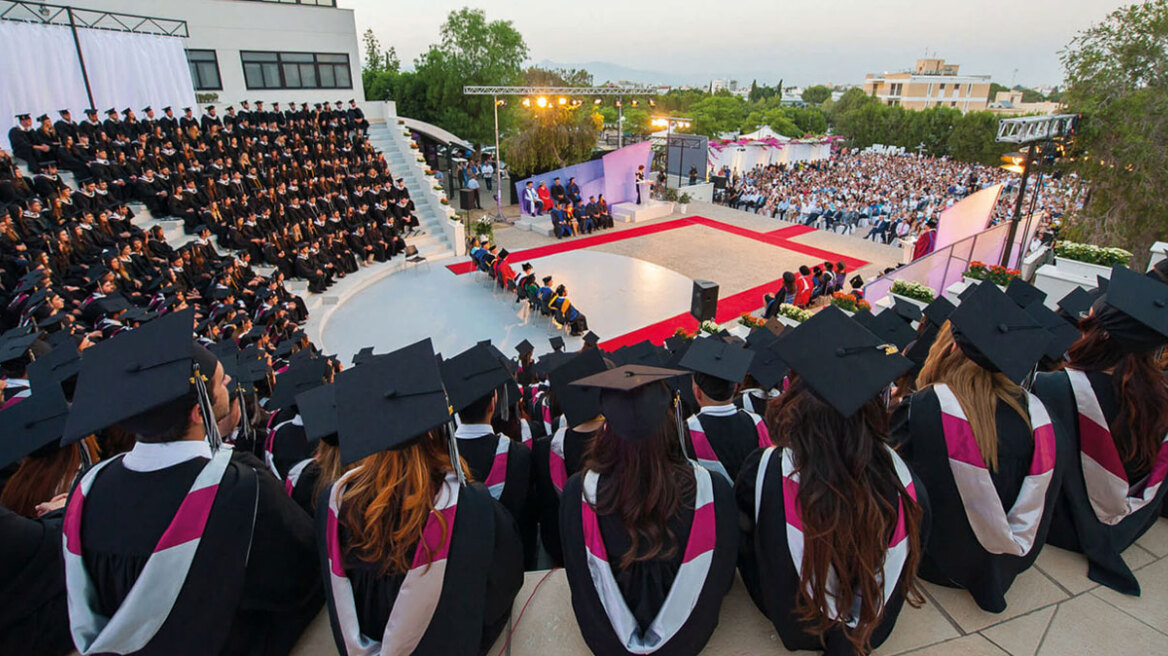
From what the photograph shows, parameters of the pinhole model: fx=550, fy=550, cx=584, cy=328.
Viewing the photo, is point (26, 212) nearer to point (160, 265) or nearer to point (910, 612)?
point (160, 265)

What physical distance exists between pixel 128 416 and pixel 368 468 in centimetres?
79

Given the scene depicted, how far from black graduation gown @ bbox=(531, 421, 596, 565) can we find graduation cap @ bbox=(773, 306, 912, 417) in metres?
1.32

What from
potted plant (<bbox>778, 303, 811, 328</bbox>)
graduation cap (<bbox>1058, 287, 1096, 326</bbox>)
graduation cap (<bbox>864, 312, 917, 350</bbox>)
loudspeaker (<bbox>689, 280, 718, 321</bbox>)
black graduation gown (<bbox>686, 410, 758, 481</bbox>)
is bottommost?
loudspeaker (<bbox>689, 280, 718, 321</bbox>)

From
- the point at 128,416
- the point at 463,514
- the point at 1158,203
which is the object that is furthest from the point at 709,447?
the point at 1158,203

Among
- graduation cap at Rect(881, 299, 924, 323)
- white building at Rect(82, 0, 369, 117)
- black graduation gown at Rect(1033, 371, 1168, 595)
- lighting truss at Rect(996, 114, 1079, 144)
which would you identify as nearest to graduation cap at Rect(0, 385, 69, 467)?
black graduation gown at Rect(1033, 371, 1168, 595)

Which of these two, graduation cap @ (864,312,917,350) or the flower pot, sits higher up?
graduation cap @ (864,312,917,350)

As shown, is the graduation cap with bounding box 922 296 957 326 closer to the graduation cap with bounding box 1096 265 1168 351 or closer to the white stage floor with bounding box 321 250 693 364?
the graduation cap with bounding box 1096 265 1168 351

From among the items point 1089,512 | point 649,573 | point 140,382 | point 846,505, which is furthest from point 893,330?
point 140,382

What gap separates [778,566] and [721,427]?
985mm

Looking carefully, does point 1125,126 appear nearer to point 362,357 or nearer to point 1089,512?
point 1089,512

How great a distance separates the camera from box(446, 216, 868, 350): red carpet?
11.2 meters

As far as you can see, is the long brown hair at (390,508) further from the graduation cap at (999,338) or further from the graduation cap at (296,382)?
the graduation cap at (296,382)

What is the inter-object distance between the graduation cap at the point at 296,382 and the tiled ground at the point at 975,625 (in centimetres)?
201

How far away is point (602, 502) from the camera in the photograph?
5.93 ft
